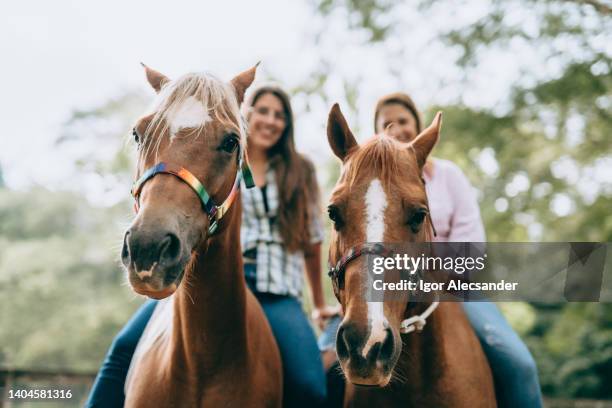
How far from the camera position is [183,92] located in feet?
9.81

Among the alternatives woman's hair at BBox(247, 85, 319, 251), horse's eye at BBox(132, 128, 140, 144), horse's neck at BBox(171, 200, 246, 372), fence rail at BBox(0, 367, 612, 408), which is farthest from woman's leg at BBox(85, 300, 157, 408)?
fence rail at BBox(0, 367, 612, 408)

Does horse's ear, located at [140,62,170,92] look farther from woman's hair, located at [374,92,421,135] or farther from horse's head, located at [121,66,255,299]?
woman's hair, located at [374,92,421,135]

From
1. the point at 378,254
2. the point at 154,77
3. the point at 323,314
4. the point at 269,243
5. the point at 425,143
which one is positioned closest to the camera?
the point at 378,254

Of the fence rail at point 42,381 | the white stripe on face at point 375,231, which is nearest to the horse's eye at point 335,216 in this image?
the white stripe on face at point 375,231

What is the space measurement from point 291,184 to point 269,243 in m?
Answer: 0.54

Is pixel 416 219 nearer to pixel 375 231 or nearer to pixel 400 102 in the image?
pixel 375 231

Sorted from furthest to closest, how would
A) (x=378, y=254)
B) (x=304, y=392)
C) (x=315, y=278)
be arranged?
(x=315, y=278), (x=304, y=392), (x=378, y=254)

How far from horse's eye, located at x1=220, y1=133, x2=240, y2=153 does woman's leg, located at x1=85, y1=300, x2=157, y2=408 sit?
Answer: 1728 millimetres

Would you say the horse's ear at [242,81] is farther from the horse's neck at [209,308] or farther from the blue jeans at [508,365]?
→ the blue jeans at [508,365]

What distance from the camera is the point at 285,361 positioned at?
376 centimetres

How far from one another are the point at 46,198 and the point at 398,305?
18.6m

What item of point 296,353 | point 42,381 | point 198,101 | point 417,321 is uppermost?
point 198,101

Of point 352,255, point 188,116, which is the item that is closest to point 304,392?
point 352,255

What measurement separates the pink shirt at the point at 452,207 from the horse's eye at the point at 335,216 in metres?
1.38
